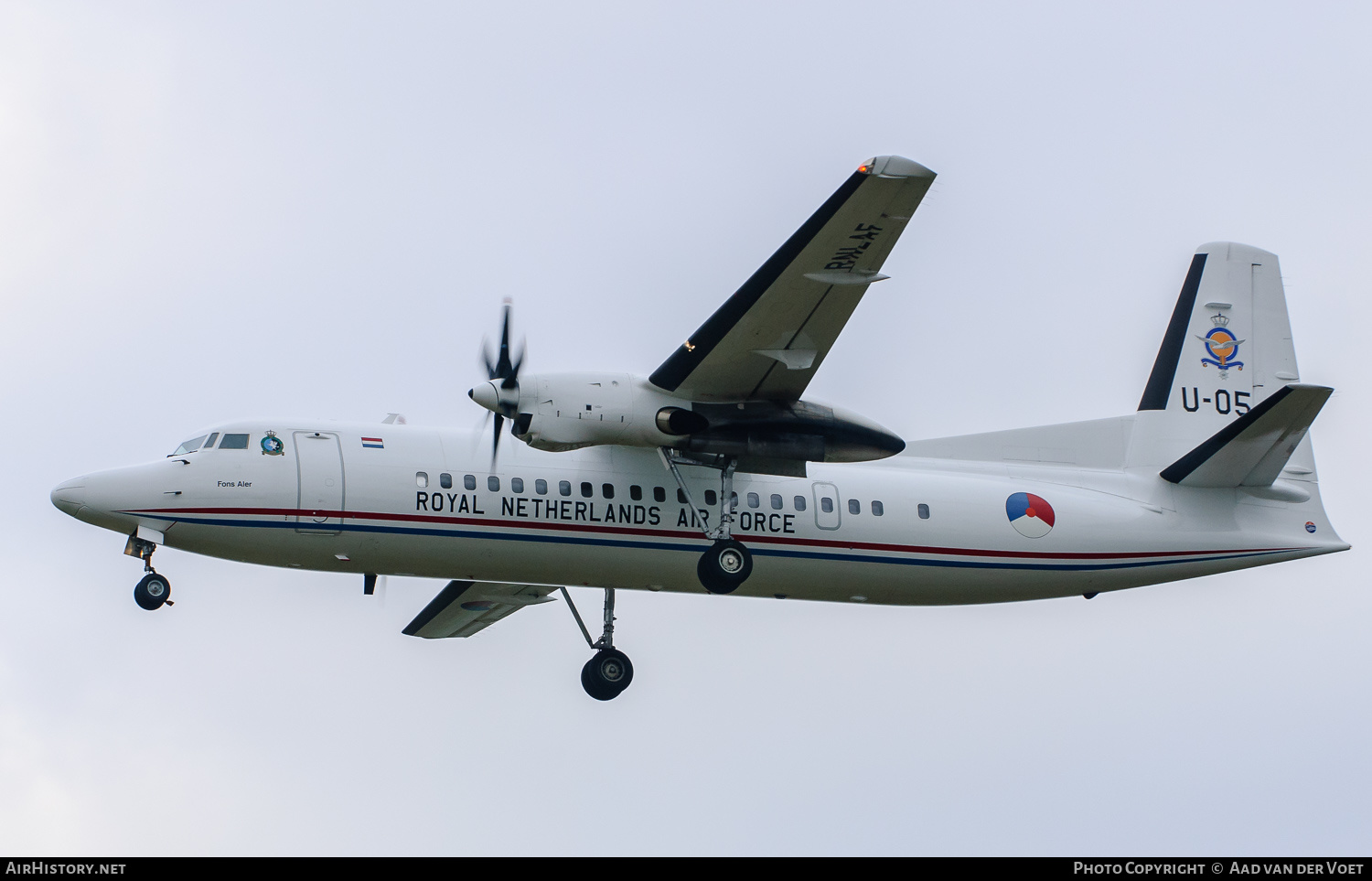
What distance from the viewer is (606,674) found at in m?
19.7

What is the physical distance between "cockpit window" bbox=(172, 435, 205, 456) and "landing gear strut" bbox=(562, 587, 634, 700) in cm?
490

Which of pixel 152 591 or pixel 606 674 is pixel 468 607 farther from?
pixel 152 591

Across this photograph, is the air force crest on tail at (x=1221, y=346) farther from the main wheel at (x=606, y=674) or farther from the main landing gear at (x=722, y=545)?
the main wheel at (x=606, y=674)

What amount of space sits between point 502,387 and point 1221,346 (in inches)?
413

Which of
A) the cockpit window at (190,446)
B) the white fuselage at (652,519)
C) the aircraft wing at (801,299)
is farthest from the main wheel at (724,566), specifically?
the cockpit window at (190,446)

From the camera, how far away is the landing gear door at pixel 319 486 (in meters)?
16.9

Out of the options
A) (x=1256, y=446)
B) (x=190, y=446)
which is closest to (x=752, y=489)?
(x=1256, y=446)

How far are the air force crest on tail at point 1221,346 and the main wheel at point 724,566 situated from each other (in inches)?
312

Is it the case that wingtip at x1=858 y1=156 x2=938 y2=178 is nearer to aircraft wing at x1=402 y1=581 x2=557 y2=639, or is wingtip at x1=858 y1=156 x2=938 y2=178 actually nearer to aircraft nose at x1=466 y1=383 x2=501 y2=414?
aircraft nose at x1=466 y1=383 x2=501 y2=414

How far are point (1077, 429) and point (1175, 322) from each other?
8.69 feet

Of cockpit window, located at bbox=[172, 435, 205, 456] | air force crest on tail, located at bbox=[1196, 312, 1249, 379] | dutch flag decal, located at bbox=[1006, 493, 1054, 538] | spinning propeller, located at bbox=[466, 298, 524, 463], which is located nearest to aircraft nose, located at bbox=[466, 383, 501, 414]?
spinning propeller, located at bbox=[466, 298, 524, 463]

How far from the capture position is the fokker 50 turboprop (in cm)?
1667

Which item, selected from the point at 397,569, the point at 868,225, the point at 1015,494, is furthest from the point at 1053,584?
the point at 397,569
